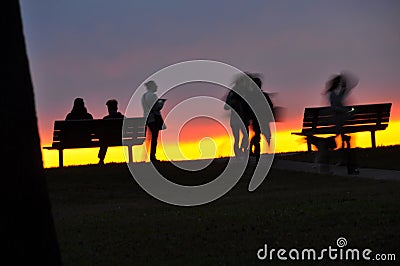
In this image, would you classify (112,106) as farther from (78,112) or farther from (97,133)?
(97,133)

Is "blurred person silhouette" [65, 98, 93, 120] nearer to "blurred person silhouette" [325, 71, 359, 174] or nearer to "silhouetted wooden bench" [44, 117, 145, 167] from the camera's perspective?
"silhouetted wooden bench" [44, 117, 145, 167]

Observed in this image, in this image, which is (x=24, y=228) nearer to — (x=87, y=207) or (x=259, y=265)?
(x=259, y=265)

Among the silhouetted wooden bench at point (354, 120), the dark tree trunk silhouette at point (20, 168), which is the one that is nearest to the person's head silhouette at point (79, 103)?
the silhouetted wooden bench at point (354, 120)

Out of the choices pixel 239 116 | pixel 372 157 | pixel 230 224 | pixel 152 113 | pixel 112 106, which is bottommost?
pixel 230 224

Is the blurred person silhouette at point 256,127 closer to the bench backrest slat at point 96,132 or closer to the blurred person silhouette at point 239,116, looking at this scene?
the blurred person silhouette at point 239,116

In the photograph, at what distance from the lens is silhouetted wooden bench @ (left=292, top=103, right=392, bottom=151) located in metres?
23.2

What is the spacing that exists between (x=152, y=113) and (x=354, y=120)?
503 cm

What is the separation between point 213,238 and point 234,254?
90 centimetres

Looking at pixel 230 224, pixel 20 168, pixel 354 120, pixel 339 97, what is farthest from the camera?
pixel 354 120

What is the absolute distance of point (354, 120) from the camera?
2394 cm

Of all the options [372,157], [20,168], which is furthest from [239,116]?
[20,168]

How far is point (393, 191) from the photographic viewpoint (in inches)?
550

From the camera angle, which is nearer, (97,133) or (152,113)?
(97,133)

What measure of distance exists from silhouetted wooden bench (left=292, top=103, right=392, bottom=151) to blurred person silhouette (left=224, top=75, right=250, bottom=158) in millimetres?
1474
